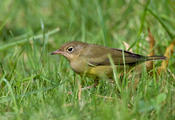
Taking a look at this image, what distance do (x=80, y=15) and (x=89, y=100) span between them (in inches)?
151

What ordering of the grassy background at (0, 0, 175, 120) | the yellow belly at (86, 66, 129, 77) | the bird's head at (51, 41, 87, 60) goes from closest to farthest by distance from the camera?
the grassy background at (0, 0, 175, 120)
the yellow belly at (86, 66, 129, 77)
the bird's head at (51, 41, 87, 60)

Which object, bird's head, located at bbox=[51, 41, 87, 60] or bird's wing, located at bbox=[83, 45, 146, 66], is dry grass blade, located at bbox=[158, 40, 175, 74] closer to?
bird's wing, located at bbox=[83, 45, 146, 66]

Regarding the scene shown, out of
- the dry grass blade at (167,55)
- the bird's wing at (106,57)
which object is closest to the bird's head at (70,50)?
the bird's wing at (106,57)

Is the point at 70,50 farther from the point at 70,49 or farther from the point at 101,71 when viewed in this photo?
the point at 101,71

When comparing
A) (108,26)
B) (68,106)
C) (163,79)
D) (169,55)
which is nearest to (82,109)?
(68,106)

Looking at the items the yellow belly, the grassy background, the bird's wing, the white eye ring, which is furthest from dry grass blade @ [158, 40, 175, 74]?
the white eye ring

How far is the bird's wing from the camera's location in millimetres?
4938

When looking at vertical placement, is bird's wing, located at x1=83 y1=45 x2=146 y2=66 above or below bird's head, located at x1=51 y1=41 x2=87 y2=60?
below

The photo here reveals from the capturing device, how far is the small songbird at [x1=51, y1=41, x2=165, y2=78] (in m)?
4.88

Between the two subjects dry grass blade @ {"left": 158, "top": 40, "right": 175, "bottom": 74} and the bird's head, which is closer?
dry grass blade @ {"left": 158, "top": 40, "right": 175, "bottom": 74}

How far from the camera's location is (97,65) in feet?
16.4

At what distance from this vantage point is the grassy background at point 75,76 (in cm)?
340

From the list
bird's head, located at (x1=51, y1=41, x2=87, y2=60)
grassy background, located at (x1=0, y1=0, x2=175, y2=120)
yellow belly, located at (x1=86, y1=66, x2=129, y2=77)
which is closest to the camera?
grassy background, located at (x1=0, y1=0, x2=175, y2=120)

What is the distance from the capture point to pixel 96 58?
5074mm
